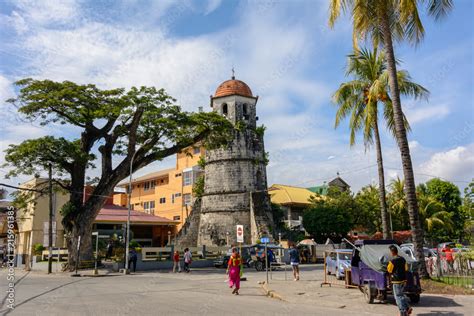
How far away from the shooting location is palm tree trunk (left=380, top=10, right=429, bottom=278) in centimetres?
1316

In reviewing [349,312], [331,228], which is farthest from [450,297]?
[331,228]

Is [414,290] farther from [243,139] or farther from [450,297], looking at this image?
[243,139]

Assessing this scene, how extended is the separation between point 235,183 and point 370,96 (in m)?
21.0

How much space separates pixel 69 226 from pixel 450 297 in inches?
889

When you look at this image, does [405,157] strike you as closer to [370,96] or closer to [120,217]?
[370,96]

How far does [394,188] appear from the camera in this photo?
143 ft

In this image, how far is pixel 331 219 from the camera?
3712 centimetres

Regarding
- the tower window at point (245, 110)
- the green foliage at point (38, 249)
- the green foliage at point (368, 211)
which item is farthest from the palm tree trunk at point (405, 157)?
the green foliage at point (38, 249)

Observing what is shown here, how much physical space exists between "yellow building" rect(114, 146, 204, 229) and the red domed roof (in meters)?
10.2

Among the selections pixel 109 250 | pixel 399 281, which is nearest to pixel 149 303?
pixel 399 281

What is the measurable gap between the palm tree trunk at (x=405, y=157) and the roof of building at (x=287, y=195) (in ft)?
107

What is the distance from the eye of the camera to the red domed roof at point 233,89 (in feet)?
124

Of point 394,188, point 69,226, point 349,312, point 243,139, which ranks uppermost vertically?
point 243,139

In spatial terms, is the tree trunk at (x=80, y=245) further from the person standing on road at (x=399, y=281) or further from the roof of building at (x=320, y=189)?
the roof of building at (x=320, y=189)
